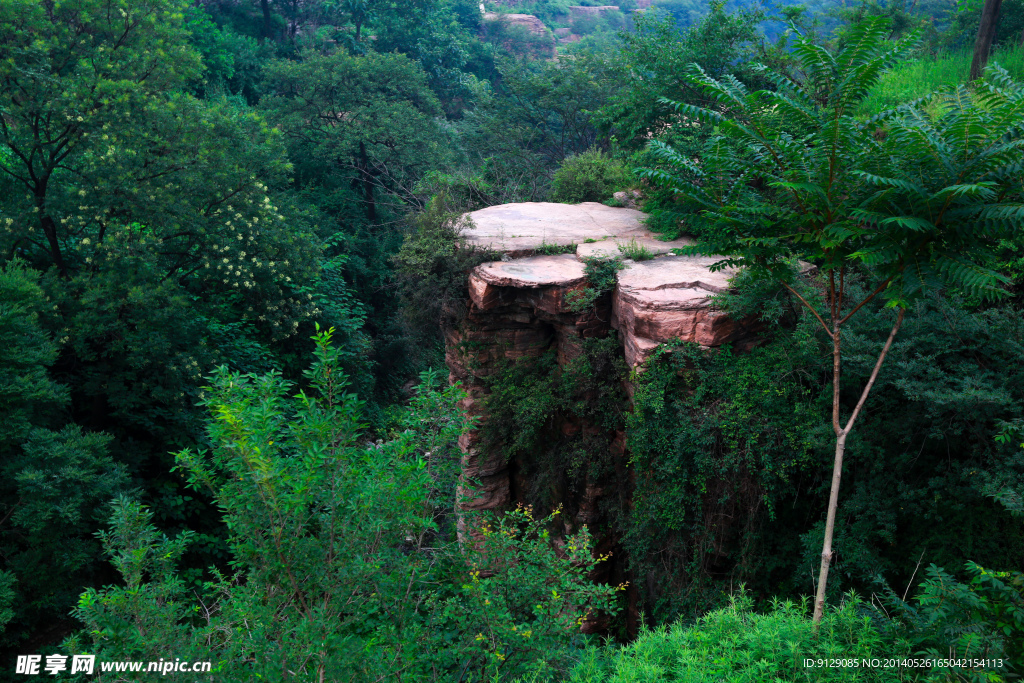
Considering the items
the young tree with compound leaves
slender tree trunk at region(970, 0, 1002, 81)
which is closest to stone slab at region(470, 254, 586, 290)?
the young tree with compound leaves

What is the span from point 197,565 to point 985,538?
11.2m

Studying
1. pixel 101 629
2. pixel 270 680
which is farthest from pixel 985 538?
pixel 101 629

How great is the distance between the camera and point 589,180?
1154 centimetres

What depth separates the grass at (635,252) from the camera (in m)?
7.72

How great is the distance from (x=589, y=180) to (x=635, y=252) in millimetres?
4299

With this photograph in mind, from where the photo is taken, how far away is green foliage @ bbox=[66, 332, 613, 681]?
3.26 meters

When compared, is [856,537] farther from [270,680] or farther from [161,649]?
[161,649]

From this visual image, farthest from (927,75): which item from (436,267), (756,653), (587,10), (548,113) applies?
(587,10)

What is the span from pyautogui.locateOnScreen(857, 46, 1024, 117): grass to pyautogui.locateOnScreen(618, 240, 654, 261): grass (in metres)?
3.76

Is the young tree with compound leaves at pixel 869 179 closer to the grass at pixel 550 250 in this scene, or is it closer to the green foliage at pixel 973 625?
the green foliage at pixel 973 625

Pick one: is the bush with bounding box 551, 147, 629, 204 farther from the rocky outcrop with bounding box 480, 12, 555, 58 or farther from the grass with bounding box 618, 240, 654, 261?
the rocky outcrop with bounding box 480, 12, 555, 58

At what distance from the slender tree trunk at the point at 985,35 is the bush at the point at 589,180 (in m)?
5.24

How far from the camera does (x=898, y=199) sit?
144 inches

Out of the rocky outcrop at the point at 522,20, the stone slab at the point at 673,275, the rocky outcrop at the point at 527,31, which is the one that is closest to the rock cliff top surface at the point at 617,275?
the stone slab at the point at 673,275
